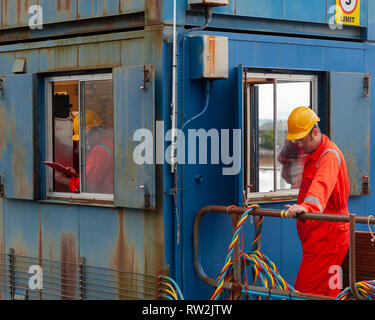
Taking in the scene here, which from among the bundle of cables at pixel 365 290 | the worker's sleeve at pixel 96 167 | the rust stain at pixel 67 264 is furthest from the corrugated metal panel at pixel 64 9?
the bundle of cables at pixel 365 290

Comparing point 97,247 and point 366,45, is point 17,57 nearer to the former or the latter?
point 97,247

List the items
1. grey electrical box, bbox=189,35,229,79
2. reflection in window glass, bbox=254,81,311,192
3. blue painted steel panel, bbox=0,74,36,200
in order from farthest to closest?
blue painted steel panel, bbox=0,74,36,200 < reflection in window glass, bbox=254,81,311,192 < grey electrical box, bbox=189,35,229,79

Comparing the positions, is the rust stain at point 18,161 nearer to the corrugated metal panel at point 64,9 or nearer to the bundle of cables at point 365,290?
the corrugated metal panel at point 64,9

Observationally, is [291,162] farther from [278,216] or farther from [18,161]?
[18,161]

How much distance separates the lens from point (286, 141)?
330 inches

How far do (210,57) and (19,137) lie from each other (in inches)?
101

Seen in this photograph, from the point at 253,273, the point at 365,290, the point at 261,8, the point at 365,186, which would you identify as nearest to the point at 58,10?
the point at 261,8

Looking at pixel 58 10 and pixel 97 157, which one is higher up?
pixel 58 10

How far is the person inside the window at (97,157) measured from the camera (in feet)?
26.6

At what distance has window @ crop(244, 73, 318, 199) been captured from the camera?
819 cm

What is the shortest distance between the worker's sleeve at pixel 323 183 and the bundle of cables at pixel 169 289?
60.3 inches

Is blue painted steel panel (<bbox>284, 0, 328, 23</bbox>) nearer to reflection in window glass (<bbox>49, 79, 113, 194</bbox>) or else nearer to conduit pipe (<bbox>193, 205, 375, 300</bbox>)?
reflection in window glass (<bbox>49, 79, 113, 194</bbox>)

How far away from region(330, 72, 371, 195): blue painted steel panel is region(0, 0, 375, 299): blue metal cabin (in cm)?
1

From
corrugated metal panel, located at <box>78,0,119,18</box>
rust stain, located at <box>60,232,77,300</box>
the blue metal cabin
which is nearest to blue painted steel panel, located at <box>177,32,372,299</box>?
the blue metal cabin
